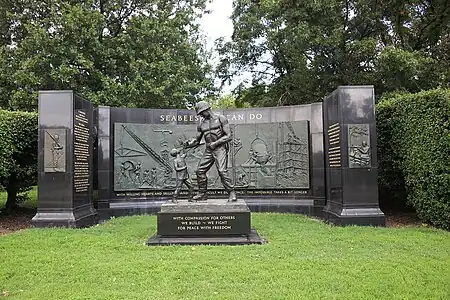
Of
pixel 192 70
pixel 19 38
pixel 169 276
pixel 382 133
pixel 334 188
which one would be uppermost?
pixel 19 38

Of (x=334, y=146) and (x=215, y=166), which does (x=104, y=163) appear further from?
(x=334, y=146)

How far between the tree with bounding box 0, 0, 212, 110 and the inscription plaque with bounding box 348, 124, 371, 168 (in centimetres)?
1168

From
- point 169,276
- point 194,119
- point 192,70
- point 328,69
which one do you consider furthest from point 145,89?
point 169,276

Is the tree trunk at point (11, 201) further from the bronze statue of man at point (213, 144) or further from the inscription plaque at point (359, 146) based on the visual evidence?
the inscription plaque at point (359, 146)

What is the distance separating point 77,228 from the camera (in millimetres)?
11359

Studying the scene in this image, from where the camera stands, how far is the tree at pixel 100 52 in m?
19.8

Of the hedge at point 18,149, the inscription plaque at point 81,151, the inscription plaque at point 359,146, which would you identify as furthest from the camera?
the hedge at point 18,149

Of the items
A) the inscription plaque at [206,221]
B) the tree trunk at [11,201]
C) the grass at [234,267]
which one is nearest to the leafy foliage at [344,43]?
the grass at [234,267]

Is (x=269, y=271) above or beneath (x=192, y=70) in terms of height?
beneath

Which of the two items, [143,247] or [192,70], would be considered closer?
[143,247]

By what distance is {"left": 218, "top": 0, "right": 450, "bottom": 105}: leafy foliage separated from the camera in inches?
736

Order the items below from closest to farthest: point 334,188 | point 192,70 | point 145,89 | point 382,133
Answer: point 334,188 → point 382,133 → point 145,89 → point 192,70

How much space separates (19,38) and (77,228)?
15.6 meters

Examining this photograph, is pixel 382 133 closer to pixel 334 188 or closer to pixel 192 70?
pixel 334 188
